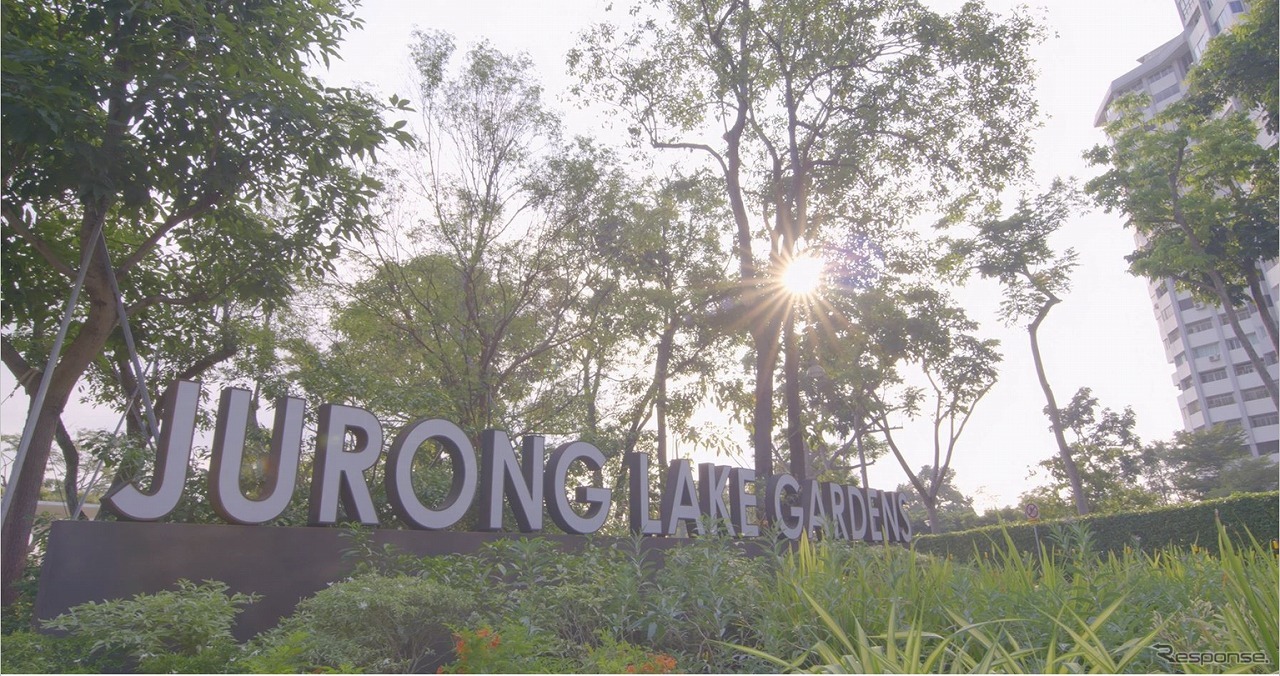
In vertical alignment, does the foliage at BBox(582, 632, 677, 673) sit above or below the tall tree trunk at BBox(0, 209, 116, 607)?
below

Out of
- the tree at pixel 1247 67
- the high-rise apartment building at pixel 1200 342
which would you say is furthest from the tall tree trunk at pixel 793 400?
the high-rise apartment building at pixel 1200 342

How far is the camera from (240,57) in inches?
320

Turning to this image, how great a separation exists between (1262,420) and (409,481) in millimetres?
70466

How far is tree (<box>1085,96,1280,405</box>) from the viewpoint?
2081 centimetres

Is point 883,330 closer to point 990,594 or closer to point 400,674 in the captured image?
point 990,594

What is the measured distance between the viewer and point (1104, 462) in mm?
36750

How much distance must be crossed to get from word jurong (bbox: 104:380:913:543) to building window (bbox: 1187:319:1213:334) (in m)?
64.3

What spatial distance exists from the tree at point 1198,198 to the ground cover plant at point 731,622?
19565 millimetres

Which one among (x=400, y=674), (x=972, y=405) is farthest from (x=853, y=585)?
(x=972, y=405)

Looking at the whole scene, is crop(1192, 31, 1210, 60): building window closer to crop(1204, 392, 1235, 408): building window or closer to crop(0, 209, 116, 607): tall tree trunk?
crop(1204, 392, 1235, 408): building window

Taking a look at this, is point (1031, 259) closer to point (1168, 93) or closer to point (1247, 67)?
point (1247, 67)

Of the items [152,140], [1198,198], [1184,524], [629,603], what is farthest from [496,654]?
[1198,198]

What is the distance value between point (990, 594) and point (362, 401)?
9699 millimetres
